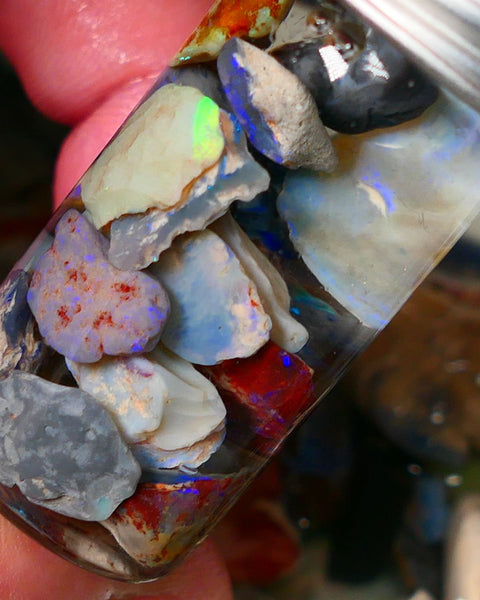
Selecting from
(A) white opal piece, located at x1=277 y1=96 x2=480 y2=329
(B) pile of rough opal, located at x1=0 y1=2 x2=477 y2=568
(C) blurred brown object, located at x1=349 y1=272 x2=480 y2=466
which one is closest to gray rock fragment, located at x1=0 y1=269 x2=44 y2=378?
(B) pile of rough opal, located at x1=0 y1=2 x2=477 y2=568

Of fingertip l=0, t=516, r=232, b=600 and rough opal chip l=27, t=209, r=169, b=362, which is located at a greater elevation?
rough opal chip l=27, t=209, r=169, b=362

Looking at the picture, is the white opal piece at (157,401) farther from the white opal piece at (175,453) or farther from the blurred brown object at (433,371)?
the blurred brown object at (433,371)

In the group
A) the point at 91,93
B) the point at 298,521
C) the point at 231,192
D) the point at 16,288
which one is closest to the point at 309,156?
the point at 231,192

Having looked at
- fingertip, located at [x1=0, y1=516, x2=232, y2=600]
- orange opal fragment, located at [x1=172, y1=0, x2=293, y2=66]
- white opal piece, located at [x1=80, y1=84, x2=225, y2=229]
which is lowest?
fingertip, located at [x1=0, y1=516, x2=232, y2=600]

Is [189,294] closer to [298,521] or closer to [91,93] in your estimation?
[91,93]

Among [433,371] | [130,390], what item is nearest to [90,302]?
[130,390]

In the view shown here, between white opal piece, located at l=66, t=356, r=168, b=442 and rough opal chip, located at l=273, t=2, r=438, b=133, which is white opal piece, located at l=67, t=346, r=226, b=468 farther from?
rough opal chip, located at l=273, t=2, r=438, b=133

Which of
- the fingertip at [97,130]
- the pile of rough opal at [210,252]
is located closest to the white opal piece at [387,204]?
the pile of rough opal at [210,252]
